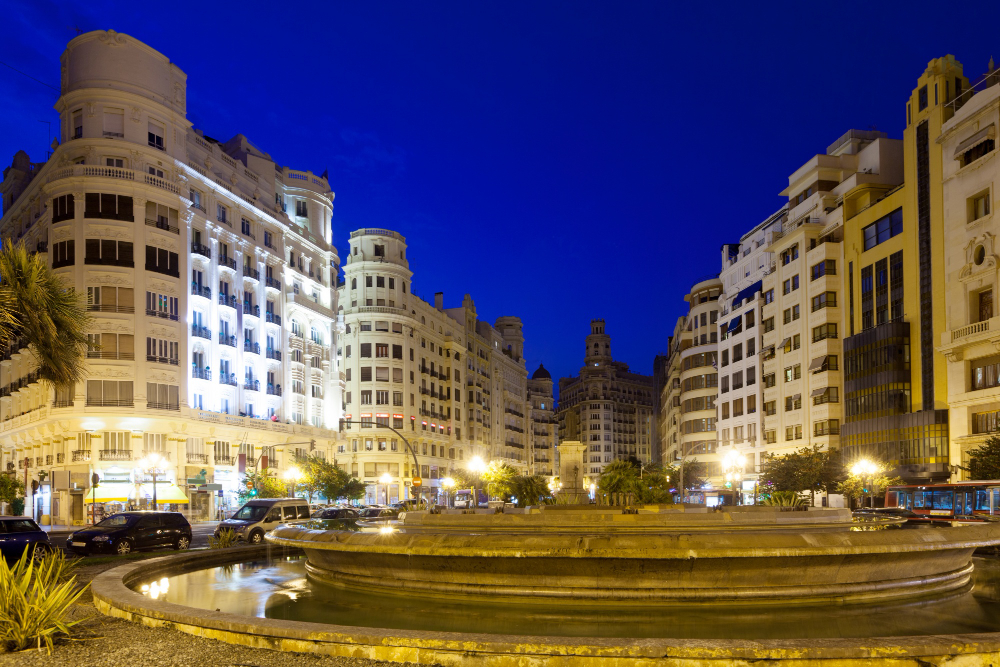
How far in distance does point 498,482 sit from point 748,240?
3706 centimetres

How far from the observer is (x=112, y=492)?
51.3m

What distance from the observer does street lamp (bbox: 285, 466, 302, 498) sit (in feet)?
200

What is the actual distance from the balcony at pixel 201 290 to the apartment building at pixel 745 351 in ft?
156

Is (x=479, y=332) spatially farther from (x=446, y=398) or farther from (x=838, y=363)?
(x=838, y=363)

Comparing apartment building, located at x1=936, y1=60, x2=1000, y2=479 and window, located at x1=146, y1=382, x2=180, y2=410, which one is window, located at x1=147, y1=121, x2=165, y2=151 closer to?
window, located at x1=146, y1=382, x2=180, y2=410

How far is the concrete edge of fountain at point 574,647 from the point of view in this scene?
721 centimetres

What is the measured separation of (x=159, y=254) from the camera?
5578cm

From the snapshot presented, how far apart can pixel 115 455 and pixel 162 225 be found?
50.7 ft

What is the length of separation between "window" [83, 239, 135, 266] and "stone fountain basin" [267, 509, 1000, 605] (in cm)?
4719

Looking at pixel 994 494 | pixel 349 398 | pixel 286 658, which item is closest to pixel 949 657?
pixel 286 658

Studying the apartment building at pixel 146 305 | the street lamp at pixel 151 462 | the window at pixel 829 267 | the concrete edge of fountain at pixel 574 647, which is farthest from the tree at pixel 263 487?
the concrete edge of fountain at pixel 574 647

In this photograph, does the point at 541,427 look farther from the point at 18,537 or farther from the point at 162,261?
the point at 18,537

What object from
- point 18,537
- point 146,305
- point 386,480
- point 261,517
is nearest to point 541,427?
point 386,480

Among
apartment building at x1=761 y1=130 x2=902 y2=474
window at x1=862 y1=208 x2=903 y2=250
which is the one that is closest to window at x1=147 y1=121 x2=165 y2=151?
apartment building at x1=761 y1=130 x2=902 y2=474
